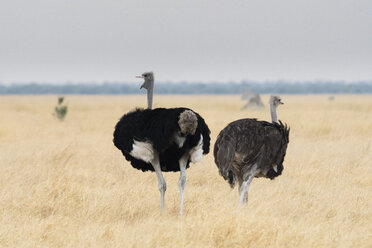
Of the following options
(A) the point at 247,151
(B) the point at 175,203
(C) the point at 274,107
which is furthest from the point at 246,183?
(C) the point at 274,107

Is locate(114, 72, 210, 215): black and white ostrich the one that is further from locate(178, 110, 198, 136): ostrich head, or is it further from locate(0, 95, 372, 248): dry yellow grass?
locate(0, 95, 372, 248): dry yellow grass

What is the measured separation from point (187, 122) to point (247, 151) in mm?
926

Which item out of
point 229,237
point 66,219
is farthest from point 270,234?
point 66,219

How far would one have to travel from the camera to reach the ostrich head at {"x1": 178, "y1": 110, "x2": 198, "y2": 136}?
5961mm

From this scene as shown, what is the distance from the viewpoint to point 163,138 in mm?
6219

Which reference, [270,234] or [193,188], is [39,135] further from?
[270,234]

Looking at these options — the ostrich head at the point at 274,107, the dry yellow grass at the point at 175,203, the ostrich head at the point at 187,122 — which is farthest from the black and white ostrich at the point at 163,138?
the ostrich head at the point at 274,107

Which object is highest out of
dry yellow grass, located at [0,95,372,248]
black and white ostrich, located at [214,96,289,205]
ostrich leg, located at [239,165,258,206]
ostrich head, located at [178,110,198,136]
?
ostrich head, located at [178,110,198,136]

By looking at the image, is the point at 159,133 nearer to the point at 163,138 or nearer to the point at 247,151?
the point at 163,138

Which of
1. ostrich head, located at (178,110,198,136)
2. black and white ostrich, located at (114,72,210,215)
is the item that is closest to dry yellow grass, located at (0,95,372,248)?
black and white ostrich, located at (114,72,210,215)

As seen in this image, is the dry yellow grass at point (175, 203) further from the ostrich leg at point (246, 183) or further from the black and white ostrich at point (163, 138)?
the black and white ostrich at point (163, 138)

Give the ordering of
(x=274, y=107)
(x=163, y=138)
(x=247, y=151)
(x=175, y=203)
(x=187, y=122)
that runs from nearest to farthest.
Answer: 1. (x=187, y=122)
2. (x=163, y=138)
3. (x=247, y=151)
4. (x=175, y=203)
5. (x=274, y=107)

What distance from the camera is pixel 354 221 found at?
21.0 ft

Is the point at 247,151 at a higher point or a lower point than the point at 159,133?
lower
